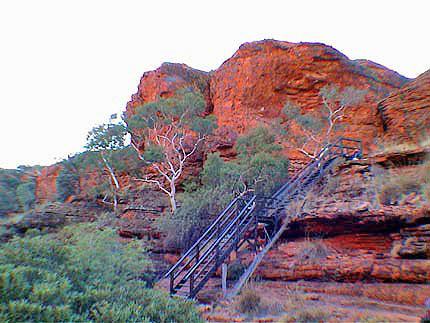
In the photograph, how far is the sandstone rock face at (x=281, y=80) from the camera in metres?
24.7

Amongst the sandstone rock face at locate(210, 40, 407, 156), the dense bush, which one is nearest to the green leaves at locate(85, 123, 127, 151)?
the sandstone rock face at locate(210, 40, 407, 156)

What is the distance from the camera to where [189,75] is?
30.0m

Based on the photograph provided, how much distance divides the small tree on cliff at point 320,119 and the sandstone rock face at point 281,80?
1.59 m

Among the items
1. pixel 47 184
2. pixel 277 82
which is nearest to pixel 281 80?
pixel 277 82

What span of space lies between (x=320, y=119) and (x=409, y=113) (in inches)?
193

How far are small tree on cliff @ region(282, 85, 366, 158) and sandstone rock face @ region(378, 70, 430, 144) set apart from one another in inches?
80.5

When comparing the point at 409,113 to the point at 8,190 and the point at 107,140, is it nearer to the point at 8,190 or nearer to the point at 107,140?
the point at 107,140

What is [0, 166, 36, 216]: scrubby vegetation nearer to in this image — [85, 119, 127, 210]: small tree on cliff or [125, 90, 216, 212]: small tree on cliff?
[85, 119, 127, 210]: small tree on cliff

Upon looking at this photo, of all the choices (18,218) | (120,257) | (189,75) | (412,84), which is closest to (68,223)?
(18,218)

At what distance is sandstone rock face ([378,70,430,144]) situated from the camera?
17906mm

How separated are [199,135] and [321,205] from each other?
41.2ft

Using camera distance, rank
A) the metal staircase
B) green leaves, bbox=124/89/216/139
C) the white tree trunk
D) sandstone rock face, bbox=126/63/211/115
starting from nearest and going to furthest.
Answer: the metal staircase < the white tree trunk < green leaves, bbox=124/89/216/139 < sandstone rock face, bbox=126/63/211/115

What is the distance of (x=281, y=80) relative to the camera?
25312 millimetres

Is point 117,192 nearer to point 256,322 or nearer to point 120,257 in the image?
point 120,257
